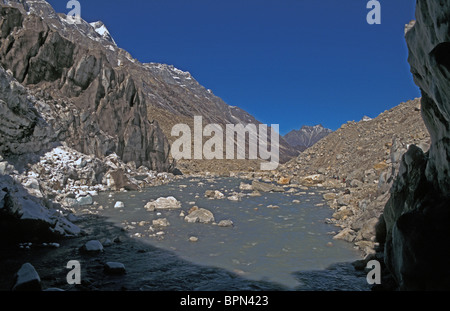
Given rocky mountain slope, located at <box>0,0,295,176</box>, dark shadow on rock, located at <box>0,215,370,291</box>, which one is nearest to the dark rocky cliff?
rocky mountain slope, located at <box>0,0,295,176</box>

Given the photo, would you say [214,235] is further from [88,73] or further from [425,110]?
[88,73]

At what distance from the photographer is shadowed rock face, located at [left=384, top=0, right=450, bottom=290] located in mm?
4766

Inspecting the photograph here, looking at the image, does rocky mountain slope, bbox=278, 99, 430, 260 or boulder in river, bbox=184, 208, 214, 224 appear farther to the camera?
boulder in river, bbox=184, 208, 214, 224

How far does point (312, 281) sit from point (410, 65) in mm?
6044

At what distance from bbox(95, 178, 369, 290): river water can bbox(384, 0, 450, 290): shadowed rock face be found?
7.38 ft

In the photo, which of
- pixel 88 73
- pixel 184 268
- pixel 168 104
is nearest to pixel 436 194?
pixel 184 268

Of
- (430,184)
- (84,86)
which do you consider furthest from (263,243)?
(84,86)

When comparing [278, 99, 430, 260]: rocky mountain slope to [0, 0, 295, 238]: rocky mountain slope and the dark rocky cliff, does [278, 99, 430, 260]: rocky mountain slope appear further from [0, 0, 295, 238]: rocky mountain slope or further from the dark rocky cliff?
the dark rocky cliff

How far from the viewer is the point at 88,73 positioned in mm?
36375

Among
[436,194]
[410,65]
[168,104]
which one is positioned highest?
[168,104]

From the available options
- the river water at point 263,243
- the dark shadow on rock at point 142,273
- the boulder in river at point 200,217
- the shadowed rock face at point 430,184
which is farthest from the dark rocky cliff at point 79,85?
the shadowed rock face at point 430,184

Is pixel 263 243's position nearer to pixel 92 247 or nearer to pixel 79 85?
pixel 92 247

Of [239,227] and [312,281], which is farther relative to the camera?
[239,227]

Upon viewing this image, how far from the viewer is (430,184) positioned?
6406 mm
